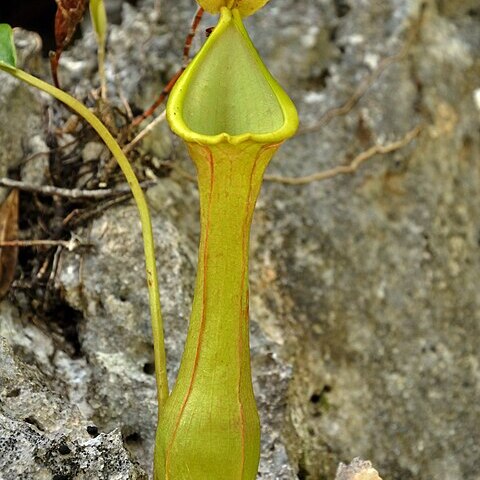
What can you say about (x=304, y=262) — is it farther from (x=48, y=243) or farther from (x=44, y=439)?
(x=44, y=439)

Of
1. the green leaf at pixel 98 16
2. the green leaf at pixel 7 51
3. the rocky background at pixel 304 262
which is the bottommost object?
the rocky background at pixel 304 262

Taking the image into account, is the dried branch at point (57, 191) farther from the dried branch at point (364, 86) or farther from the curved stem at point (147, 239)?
the dried branch at point (364, 86)

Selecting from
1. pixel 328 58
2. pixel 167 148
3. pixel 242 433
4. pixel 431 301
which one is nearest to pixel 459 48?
pixel 328 58

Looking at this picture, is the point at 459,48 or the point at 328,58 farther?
the point at 459,48

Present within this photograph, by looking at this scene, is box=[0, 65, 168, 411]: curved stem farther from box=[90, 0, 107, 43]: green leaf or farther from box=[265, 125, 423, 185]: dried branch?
box=[265, 125, 423, 185]: dried branch

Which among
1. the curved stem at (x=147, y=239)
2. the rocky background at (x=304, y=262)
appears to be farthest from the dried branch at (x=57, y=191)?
the curved stem at (x=147, y=239)

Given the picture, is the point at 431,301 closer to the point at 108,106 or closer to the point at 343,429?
the point at 343,429

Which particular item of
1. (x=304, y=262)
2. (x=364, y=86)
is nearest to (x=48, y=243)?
(x=304, y=262)
